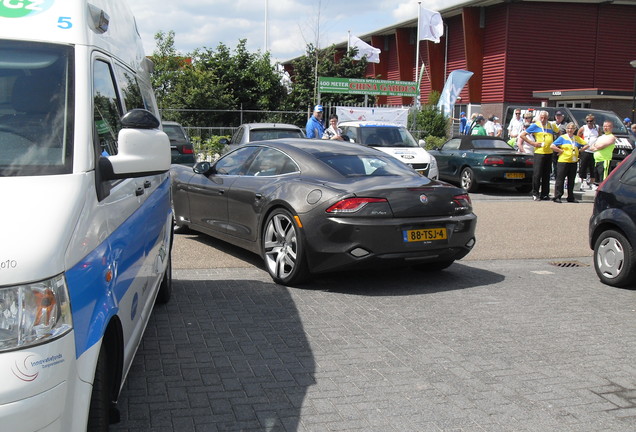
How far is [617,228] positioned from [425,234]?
2192mm

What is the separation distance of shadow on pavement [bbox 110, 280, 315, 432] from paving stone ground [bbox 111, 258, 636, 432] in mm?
13

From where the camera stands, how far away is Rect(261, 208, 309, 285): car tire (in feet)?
21.3

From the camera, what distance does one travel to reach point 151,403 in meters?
3.85

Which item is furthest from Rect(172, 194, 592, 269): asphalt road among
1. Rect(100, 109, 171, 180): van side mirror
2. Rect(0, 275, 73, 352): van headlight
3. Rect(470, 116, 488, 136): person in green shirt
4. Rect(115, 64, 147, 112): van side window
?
Rect(470, 116, 488, 136): person in green shirt

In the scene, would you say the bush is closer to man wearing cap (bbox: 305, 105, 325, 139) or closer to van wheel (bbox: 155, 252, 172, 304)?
man wearing cap (bbox: 305, 105, 325, 139)

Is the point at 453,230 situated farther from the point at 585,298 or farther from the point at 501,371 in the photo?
the point at 501,371

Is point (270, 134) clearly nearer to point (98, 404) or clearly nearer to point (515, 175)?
point (515, 175)

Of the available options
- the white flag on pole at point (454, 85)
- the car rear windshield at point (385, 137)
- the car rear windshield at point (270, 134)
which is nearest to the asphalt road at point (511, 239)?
the car rear windshield at point (385, 137)

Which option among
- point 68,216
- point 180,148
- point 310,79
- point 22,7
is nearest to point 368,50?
point 310,79

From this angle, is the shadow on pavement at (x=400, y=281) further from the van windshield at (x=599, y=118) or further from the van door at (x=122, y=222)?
the van windshield at (x=599, y=118)

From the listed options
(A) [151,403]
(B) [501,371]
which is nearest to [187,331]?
(A) [151,403]

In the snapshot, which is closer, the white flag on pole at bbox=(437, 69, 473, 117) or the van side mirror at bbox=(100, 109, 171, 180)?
the van side mirror at bbox=(100, 109, 171, 180)

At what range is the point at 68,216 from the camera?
260cm

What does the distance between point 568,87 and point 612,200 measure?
33033 millimetres
